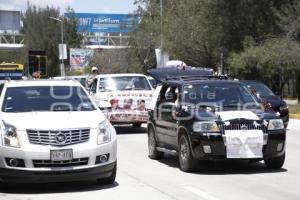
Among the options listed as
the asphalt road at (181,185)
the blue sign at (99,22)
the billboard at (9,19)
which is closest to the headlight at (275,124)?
the asphalt road at (181,185)

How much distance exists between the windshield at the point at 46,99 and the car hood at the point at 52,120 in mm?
384

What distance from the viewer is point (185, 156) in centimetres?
1184

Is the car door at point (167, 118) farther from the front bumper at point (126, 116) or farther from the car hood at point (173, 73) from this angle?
the front bumper at point (126, 116)

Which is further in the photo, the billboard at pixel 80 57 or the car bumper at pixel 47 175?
the billboard at pixel 80 57

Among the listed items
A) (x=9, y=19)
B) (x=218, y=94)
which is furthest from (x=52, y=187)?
(x=9, y=19)

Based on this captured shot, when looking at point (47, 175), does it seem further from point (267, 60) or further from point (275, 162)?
point (267, 60)

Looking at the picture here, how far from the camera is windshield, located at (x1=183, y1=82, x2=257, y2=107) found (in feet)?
40.7

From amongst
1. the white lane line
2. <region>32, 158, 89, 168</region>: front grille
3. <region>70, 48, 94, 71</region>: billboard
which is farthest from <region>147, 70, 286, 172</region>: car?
<region>70, 48, 94, 71</region>: billboard

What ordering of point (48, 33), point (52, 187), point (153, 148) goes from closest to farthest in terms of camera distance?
point (52, 187) < point (153, 148) < point (48, 33)

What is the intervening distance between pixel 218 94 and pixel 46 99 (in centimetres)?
327

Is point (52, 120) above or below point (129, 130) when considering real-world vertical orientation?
above

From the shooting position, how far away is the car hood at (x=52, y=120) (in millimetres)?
9805

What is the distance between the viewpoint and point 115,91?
69.5 ft

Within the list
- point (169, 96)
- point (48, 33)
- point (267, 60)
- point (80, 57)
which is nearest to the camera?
point (169, 96)
